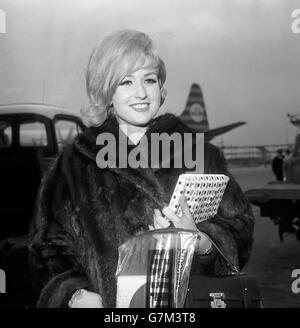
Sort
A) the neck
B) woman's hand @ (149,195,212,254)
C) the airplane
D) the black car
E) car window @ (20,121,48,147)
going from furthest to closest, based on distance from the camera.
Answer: car window @ (20,121,48,147)
the black car
the airplane
the neck
woman's hand @ (149,195,212,254)

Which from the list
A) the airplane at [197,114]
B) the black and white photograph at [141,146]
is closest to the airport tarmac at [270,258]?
the black and white photograph at [141,146]

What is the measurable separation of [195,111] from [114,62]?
27.2 inches

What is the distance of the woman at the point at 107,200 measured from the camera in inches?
57.2

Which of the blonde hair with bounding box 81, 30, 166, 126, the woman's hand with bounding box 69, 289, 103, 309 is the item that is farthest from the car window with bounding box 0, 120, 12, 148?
the woman's hand with bounding box 69, 289, 103, 309

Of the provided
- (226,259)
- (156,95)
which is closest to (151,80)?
(156,95)

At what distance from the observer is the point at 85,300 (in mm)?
1422

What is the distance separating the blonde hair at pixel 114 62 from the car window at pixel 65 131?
689mm

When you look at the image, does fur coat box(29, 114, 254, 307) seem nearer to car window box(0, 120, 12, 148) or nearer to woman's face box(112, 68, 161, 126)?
woman's face box(112, 68, 161, 126)

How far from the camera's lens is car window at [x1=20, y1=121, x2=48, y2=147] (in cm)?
241

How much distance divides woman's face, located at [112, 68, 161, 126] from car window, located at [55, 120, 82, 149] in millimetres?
713

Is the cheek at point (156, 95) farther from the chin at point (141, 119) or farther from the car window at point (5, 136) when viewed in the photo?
the car window at point (5, 136)

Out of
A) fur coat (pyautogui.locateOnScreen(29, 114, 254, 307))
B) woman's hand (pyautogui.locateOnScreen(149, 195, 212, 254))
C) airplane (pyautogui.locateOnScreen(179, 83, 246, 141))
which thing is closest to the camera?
woman's hand (pyautogui.locateOnScreen(149, 195, 212, 254))

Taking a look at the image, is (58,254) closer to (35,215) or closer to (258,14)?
(35,215)

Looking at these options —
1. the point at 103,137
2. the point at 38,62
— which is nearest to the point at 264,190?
the point at 38,62
